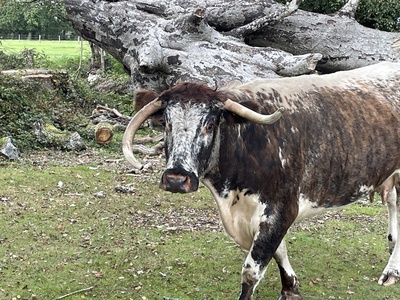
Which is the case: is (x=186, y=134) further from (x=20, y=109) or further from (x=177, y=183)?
(x=20, y=109)

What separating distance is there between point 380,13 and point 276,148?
1380 centimetres

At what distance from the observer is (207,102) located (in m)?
4.88

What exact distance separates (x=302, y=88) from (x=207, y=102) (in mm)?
1383

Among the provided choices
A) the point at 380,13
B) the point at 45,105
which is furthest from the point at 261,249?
the point at 380,13

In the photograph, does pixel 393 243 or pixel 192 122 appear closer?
pixel 192 122

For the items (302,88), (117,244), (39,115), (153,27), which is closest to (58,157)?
(39,115)

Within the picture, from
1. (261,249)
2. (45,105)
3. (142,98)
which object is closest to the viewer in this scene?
(261,249)

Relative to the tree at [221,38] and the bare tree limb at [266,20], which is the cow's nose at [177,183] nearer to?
the tree at [221,38]

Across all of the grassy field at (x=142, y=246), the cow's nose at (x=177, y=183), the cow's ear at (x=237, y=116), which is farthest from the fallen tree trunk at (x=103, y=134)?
the cow's nose at (x=177, y=183)

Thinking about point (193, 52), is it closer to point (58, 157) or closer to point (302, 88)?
point (58, 157)

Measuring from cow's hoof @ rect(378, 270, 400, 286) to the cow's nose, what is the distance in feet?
10.8

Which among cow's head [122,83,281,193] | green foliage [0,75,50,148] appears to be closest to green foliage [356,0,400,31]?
green foliage [0,75,50,148]

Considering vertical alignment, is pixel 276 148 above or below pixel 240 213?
above

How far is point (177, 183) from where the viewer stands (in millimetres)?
4480
